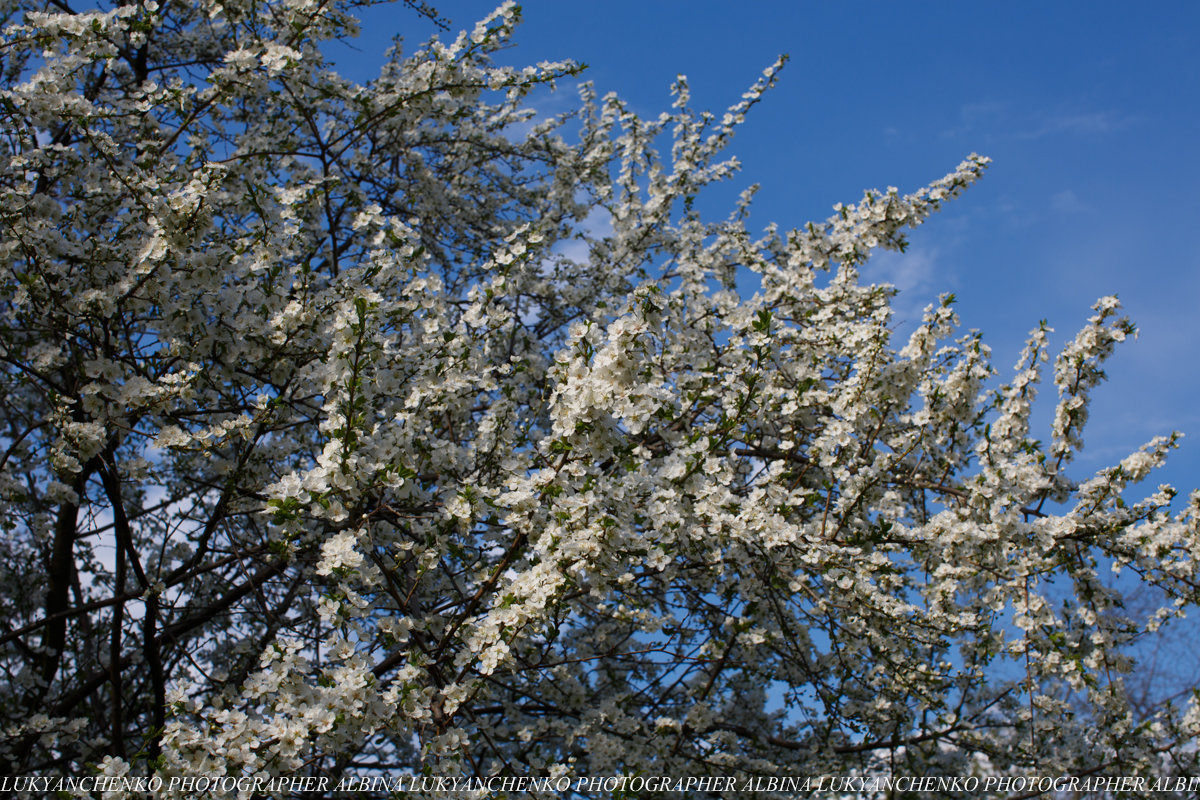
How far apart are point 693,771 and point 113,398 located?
391 cm

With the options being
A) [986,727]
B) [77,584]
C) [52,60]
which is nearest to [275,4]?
[52,60]

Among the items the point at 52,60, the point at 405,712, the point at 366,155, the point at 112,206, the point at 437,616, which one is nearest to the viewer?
the point at 405,712

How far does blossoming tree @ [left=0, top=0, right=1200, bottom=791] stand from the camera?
3.53 metres

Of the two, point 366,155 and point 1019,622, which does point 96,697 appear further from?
point 1019,622

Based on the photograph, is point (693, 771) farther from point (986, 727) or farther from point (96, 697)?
point (96, 697)

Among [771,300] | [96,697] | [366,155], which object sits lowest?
[96,697]

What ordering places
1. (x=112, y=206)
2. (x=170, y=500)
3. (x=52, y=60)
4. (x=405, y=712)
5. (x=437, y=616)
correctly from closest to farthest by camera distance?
(x=405, y=712)
(x=437, y=616)
(x=52, y=60)
(x=112, y=206)
(x=170, y=500)

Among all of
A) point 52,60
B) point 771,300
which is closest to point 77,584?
point 52,60

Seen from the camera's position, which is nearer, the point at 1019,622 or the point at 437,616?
the point at 437,616

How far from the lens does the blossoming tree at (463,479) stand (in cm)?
353

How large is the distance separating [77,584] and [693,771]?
4.77 m

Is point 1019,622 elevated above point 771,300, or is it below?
below

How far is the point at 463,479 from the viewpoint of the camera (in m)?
4.21

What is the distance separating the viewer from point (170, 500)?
6293 millimetres
